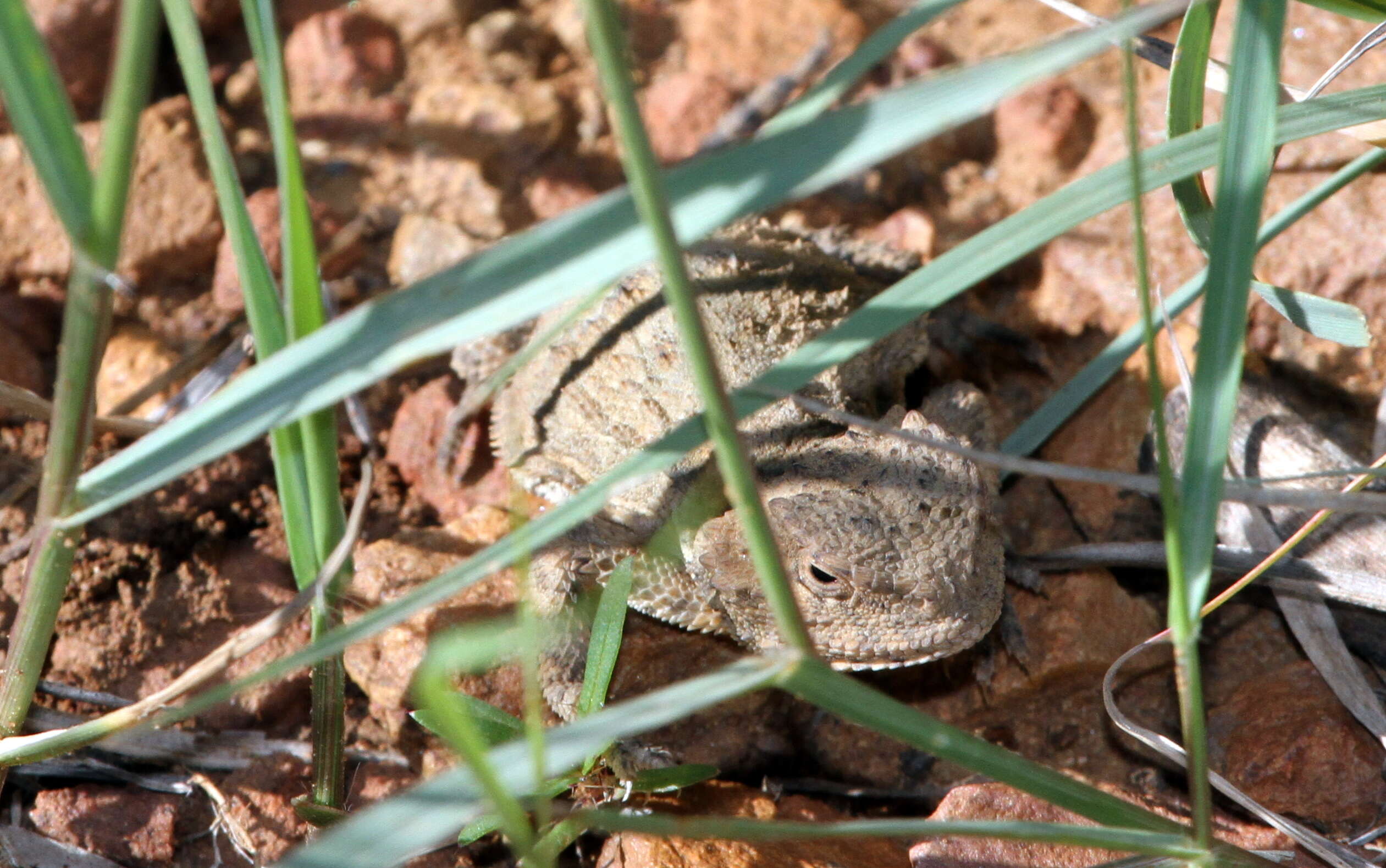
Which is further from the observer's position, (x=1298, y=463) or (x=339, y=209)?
(x=339, y=209)

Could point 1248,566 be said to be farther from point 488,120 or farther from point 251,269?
point 488,120

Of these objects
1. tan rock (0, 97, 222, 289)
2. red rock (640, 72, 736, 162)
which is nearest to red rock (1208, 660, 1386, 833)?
red rock (640, 72, 736, 162)

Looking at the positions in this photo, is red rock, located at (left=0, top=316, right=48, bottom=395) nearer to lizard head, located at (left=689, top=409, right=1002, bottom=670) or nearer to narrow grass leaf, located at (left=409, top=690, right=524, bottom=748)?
narrow grass leaf, located at (left=409, top=690, right=524, bottom=748)

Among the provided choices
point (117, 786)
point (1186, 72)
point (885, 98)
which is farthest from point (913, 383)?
point (117, 786)

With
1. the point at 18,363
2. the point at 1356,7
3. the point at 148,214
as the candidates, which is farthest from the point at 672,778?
the point at 148,214

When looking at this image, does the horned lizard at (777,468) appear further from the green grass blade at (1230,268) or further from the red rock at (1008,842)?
the green grass blade at (1230,268)

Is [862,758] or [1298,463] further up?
[1298,463]

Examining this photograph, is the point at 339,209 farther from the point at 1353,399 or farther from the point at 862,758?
the point at 1353,399
